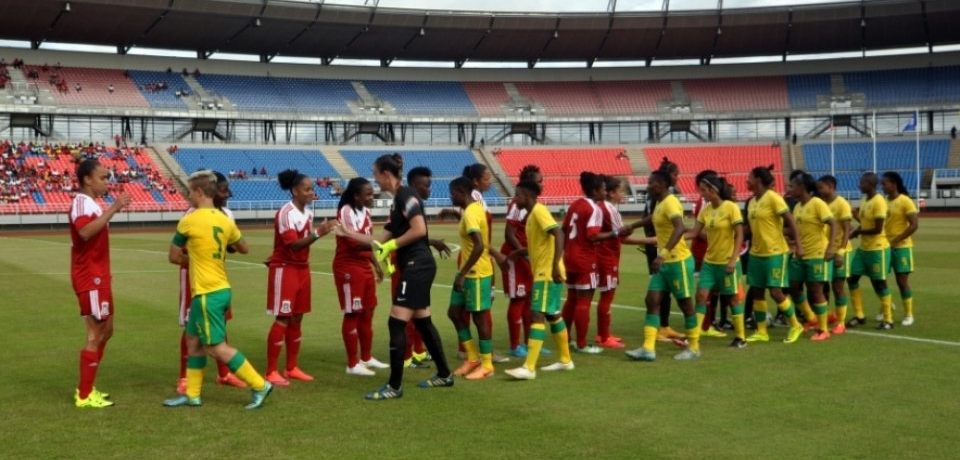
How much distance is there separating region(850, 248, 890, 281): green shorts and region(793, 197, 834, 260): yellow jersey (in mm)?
1062

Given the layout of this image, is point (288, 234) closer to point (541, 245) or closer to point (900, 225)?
point (541, 245)

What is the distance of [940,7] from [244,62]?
160ft

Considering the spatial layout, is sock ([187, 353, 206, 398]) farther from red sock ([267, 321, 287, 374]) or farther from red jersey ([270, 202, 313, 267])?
red jersey ([270, 202, 313, 267])

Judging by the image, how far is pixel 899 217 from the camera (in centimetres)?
1290

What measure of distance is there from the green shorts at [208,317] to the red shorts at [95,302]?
0.83m

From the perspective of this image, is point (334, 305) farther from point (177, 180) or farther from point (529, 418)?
point (177, 180)

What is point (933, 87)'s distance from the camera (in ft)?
217

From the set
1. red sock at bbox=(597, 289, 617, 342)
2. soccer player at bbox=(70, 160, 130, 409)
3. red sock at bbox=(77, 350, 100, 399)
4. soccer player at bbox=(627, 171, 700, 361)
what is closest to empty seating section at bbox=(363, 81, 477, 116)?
red sock at bbox=(597, 289, 617, 342)

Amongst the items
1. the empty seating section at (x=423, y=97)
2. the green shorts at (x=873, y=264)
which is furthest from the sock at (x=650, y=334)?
the empty seating section at (x=423, y=97)

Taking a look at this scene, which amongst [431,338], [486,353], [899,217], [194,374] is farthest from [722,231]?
[194,374]

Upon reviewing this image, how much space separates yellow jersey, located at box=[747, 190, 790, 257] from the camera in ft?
36.1

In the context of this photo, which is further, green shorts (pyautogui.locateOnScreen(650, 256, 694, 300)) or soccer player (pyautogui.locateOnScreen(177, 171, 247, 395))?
green shorts (pyautogui.locateOnScreen(650, 256, 694, 300))

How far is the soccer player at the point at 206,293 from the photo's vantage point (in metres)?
7.65

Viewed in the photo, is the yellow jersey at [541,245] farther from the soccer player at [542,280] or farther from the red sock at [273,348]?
the red sock at [273,348]
